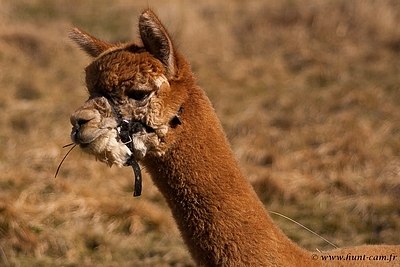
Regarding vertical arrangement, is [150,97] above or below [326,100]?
above

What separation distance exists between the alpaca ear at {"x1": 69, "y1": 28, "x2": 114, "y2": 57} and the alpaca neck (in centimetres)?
70

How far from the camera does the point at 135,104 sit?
125 inches

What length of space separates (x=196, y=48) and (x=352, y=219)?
786 centimetres

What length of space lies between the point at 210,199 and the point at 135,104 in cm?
60

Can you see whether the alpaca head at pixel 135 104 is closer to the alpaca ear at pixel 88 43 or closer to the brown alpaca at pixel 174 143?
the brown alpaca at pixel 174 143

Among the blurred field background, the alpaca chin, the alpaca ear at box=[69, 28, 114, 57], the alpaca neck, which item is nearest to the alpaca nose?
the alpaca chin

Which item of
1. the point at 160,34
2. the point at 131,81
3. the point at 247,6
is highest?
the point at 160,34

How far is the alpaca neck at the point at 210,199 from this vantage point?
9.87 feet

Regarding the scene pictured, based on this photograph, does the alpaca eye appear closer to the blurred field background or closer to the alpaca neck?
the alpaca neck

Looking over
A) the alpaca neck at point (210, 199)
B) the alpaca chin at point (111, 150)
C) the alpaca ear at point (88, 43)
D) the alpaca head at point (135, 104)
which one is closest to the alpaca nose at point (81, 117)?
the alpaca head at point (135, 104)

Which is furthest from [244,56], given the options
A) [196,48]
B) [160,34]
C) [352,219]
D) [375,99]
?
[160,34]

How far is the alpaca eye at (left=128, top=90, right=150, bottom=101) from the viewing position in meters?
3.15

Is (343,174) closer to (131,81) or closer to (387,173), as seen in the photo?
(387,173)

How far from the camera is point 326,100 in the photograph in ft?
34.3
